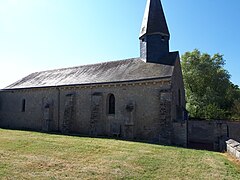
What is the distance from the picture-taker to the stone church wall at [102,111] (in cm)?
1850

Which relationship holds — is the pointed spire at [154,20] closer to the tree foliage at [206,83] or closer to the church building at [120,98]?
the church building at [120,98]

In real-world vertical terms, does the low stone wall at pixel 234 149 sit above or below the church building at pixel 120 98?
below

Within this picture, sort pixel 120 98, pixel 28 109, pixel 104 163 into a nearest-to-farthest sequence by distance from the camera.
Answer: pixel 104 163
pixel 120 98
pixel 28 109

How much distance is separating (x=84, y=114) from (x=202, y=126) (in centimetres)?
1091

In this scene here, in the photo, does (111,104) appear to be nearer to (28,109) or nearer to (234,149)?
(28,109)

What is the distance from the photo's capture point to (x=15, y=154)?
1173 centimetres

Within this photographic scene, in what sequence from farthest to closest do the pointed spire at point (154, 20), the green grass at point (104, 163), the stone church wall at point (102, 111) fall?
the pointed spire at point (154, 20) < the stone church wall at point (102, 111) < the green grass at point (104, 163)

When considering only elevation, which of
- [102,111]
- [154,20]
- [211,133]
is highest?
[154,20]

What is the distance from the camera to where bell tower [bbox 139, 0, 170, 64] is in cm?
2234

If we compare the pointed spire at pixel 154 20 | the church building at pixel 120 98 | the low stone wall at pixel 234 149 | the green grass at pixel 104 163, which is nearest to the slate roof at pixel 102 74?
the church building at pixel 120 98

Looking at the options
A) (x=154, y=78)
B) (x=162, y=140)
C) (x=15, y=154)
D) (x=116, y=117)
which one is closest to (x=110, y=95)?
(x=116, y=117)

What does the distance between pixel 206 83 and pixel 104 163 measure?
2795cm

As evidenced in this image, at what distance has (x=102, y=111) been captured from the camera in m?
21.5

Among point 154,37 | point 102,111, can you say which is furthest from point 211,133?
point 154,37
